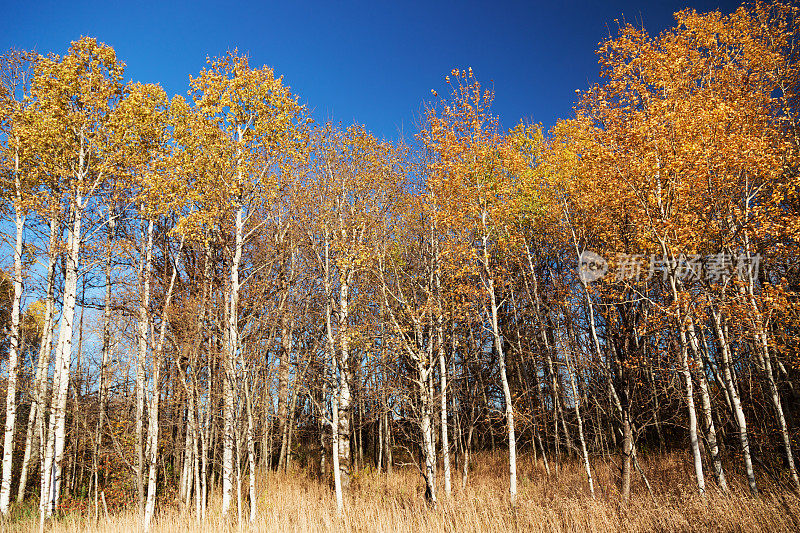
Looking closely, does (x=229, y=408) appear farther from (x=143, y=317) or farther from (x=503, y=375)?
(x=503, y=375)

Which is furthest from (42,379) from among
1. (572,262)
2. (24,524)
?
(572,262)

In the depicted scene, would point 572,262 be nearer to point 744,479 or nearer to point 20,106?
point 744,479

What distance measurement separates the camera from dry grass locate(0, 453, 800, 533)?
21.1 ft

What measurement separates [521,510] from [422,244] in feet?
23.2

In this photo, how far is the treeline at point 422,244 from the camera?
890cm

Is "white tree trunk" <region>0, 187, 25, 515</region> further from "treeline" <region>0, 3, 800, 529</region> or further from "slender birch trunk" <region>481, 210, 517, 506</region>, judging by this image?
"slender birch trunk" <region>481, 210, 517, 506</region>

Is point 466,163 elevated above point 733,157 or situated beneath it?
elevated above

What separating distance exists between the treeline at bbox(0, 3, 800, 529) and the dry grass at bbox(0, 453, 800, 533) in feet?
A: 1.83

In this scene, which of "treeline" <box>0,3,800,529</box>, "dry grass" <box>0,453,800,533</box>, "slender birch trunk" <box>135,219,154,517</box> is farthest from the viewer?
"slender birch trunk" <box>135,219,154,517</box>

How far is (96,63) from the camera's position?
12359 millimetres

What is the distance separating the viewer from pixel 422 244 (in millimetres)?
12852

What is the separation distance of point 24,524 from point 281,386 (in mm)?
7634

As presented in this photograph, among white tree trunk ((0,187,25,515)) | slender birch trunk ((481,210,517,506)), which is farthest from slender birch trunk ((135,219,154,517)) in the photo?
slender birch trunk ((481,210,517,506))

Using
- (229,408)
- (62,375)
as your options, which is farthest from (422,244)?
(62,375)
